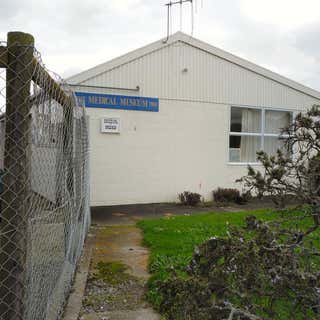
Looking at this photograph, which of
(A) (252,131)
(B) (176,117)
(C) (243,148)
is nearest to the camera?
(B) (176,117)

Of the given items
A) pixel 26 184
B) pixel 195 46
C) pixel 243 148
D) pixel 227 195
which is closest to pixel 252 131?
pixel 243 148

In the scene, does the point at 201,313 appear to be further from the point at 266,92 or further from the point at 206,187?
the point at 266,92

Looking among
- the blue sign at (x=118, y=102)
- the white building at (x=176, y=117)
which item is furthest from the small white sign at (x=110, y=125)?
the blue sign at (x=118, y=102)

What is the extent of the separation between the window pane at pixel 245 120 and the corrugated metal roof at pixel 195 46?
1282mm

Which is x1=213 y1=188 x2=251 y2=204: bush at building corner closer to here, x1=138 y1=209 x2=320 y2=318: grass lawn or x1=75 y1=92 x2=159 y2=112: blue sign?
x1=138 y1=209 x2=320 y2=318: grass lawn

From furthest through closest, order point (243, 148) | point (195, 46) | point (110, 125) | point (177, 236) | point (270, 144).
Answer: point (270, 144) < point (243, 148) < point (195, 46) < point (110, 125) < point (177, 236)

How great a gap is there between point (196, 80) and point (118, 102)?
8.64 feet

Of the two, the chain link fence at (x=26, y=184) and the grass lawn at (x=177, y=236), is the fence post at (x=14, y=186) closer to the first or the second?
the chain link fence at (x=26, y=184)

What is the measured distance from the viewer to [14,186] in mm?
2043

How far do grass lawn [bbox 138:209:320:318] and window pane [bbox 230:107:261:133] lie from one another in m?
3.73

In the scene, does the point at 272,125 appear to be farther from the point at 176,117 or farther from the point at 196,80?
the point at 176,117

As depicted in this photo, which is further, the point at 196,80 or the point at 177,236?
the point at 196,80

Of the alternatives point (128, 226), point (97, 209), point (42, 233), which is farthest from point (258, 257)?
point (97, 209)

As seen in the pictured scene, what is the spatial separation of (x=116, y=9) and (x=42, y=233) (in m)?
9.15
